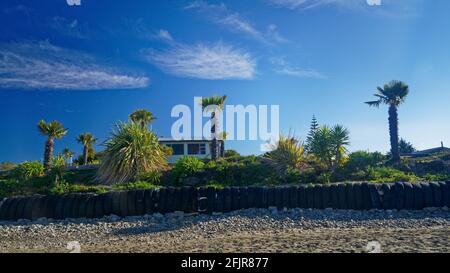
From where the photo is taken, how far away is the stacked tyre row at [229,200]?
11641 mm

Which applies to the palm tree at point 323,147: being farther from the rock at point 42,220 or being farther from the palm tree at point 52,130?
the palm tree at point 52,130

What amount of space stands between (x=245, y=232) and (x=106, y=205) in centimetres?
589

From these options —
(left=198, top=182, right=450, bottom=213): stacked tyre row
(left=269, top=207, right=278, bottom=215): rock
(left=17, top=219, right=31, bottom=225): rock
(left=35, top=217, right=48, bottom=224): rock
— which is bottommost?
(left=17, top=219, right=31, bottom=225): rock

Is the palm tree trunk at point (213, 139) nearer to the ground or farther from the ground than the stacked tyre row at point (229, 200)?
farther from the ground

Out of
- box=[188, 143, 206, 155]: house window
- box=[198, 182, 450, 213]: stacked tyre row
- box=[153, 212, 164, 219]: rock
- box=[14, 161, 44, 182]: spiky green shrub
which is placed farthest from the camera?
box=[188, 143, 206, 155]: house window

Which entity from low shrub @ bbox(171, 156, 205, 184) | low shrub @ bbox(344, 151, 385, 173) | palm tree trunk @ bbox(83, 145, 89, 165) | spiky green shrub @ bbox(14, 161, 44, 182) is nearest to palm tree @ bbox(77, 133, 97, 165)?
palm tree trunk @ bbox(83, 145, 89, 165)

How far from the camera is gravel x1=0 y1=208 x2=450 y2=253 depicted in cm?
720

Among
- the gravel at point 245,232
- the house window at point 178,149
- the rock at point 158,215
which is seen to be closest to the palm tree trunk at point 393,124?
the gravel at point 245,232

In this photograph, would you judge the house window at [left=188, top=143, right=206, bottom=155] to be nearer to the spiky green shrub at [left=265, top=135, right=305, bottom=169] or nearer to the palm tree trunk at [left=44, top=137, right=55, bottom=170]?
the palm tree trunk at [left=44, top=137, right=55, bottom=170]

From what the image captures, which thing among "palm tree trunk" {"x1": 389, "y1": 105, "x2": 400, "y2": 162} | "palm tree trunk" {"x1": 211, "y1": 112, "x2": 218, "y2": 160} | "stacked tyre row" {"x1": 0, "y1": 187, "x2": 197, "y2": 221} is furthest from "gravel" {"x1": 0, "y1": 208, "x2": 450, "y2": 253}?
"palm tree trunk" {"x1": 389, "y1": 105, "x2": 400, "y2": 162}

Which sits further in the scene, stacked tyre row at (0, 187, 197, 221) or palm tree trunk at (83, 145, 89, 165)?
palm tree trunk at (83, 145, 89, 165)

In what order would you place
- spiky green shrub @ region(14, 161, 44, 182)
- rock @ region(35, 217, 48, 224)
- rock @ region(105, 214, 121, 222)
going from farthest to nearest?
spiky green shrub @ region(14, 161, 44, 182), rock @ region(35, 217, 48, 224), rock @ region(105, 214, 121, 222)

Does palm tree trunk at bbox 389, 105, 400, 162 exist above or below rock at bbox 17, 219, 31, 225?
above
